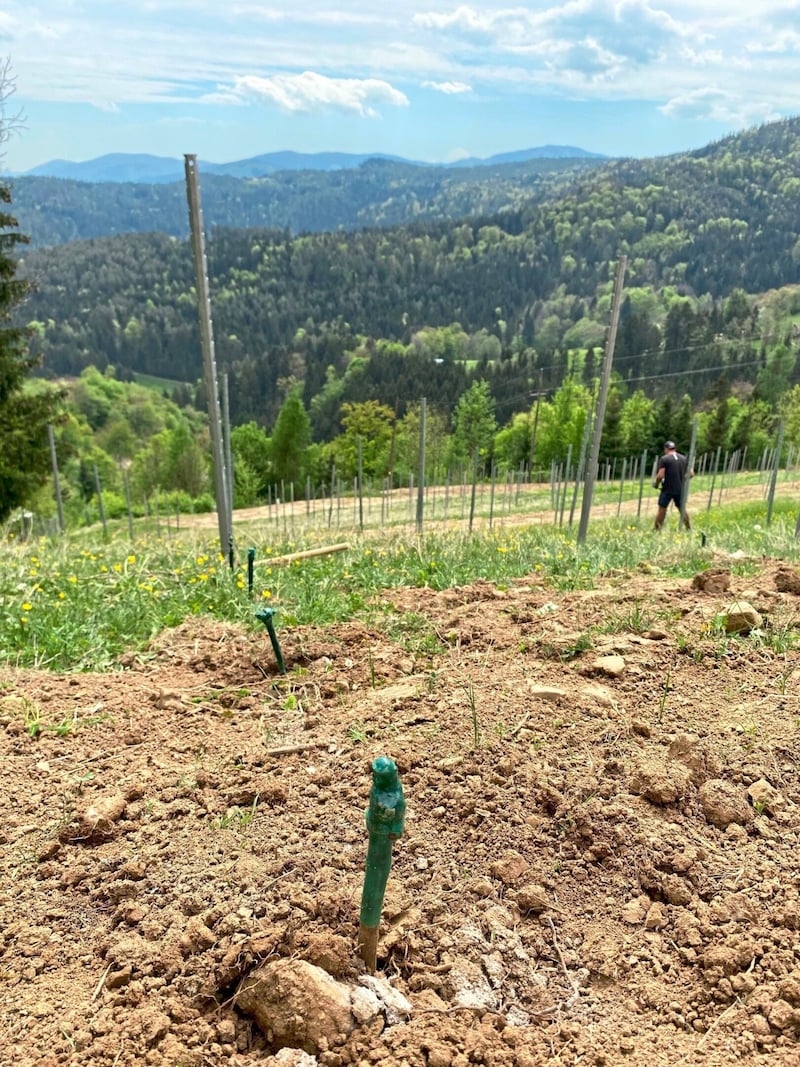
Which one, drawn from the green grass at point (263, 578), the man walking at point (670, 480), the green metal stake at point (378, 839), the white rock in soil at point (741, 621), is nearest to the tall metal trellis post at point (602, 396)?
the green grass at point (263, 578)

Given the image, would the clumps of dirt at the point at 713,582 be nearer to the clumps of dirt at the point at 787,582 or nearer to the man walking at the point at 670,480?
the clumps of dirt at the point at 787,582

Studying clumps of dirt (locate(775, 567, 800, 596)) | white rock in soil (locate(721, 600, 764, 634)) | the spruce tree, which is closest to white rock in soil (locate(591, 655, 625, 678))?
white rock in soil (locate(721, 600, 764, 634))

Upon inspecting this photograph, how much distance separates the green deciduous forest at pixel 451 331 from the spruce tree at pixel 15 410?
28.3 inches

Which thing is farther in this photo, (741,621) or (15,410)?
(15,410)

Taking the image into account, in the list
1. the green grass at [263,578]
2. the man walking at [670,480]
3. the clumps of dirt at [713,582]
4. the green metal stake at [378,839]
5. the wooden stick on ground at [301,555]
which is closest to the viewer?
the green metal stake at [378,839]

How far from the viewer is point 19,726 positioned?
274cm

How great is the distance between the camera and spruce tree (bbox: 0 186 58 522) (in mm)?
15242

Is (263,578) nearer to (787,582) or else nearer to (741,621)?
(741,621)

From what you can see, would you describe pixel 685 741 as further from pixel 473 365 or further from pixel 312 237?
pixel 312 237

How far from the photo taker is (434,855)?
2.01 m

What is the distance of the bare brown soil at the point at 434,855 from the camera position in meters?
1.57

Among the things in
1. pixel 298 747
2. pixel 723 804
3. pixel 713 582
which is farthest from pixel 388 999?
pixel 713 582

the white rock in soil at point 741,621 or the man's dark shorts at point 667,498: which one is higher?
the white rock in soil at point 741,621

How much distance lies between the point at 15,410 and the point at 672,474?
14.5m
